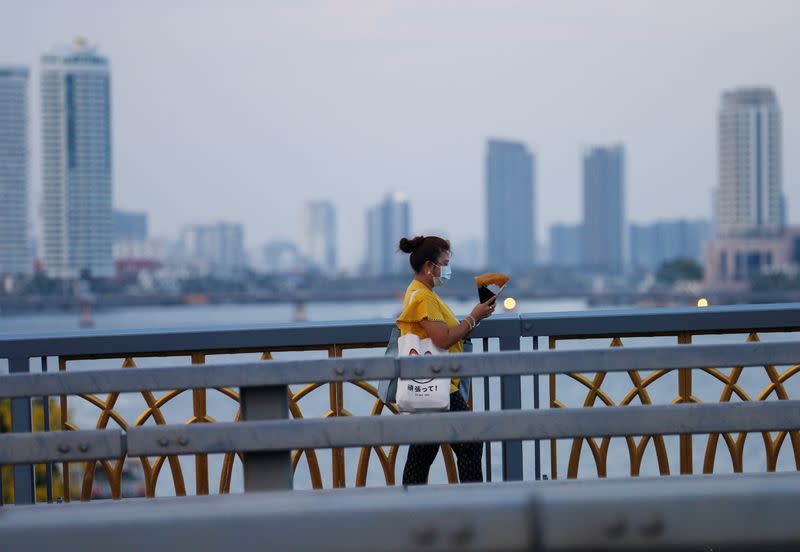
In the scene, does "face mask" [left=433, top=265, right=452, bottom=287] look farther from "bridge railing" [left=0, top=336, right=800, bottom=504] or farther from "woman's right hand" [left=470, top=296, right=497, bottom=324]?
"bridge railing" [left=0, top=336, right=800, bottom=504]

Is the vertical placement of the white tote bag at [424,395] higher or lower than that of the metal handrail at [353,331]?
lower

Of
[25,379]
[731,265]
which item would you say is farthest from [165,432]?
[731,265]

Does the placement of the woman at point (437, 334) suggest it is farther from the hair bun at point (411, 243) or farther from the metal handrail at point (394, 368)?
the metal handrail at point (394, 368)

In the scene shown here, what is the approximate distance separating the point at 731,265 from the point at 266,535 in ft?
622

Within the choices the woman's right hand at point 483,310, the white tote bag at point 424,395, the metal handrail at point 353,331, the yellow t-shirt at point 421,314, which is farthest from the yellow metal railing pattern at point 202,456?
the woman's right hand at point 483,310

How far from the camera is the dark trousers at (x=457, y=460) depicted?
5.64 metres

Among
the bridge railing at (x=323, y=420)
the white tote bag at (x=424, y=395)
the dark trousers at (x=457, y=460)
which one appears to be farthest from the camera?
the dark trousers at (x=457, y=460)

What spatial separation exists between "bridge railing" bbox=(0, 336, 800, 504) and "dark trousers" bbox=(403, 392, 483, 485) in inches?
51.7

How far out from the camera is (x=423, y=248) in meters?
6.20

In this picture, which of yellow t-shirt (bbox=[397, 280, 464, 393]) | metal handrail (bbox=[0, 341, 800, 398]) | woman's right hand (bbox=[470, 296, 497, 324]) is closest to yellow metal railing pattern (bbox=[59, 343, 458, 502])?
yellow t-shirt (bbox=[397, 280, 464, 393])

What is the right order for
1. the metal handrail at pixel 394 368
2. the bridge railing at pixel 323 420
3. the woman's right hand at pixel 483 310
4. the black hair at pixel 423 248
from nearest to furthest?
the bridge railing at pixel 323 420 → the metal handrail at pixel 394 368 → the woman's right hand at pixel 483 310 → the black hair at pixel 423 248

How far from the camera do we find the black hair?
6160 millimetres

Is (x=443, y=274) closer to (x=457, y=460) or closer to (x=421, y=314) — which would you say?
(x=421, y=314)

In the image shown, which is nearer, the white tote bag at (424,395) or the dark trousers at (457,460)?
the white tote bag at (424,395)
